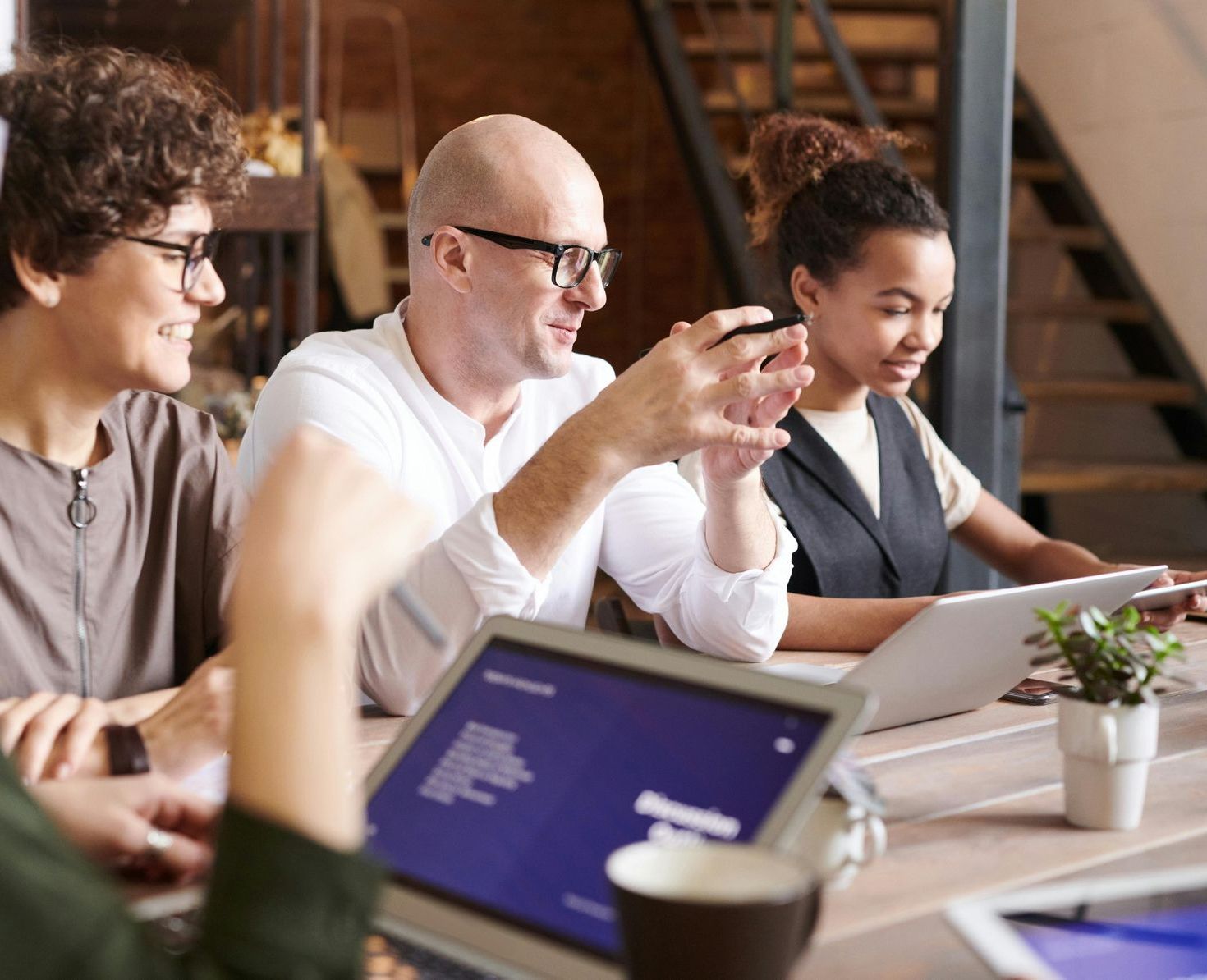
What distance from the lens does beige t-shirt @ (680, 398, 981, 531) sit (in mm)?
2289

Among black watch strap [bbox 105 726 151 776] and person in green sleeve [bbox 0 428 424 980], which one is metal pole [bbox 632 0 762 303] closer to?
black watch strap [bbox 105 726 151 776]

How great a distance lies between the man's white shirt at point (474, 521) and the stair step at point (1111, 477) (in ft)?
7.07

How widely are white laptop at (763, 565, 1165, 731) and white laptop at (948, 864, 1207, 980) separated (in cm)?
32

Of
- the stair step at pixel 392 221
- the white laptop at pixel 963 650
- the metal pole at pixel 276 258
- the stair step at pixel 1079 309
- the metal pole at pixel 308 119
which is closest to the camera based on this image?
the white laptop at pixel 963 650

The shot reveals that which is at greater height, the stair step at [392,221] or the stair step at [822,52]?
the stair step at [822,52]

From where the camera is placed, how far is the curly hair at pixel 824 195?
7.43 ft

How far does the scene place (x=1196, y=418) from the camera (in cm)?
423

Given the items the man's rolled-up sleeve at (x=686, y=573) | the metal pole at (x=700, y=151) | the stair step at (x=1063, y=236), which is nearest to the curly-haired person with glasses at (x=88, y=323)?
the man's rolled-up sleeve at (x=686, y=573)

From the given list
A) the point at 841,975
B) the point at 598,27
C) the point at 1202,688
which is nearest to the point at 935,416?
the point at 1202,688

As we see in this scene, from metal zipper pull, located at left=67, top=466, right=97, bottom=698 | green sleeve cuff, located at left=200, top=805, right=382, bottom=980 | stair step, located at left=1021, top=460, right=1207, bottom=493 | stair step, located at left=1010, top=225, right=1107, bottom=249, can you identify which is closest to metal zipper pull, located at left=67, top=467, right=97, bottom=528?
metal zipper pull, located at left=67, top=466, right=97, bottom=698

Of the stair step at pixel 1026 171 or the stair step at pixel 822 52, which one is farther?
the stair step at pixel 822 52

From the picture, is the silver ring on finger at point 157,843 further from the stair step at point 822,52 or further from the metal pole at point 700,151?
the stair step at point 822,52

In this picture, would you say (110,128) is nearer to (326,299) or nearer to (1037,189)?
(1037,189)

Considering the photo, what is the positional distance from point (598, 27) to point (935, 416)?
4349 mm
